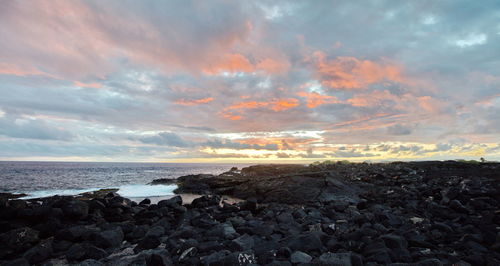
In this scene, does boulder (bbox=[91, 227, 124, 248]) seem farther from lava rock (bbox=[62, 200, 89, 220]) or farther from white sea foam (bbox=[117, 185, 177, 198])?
white sea foam (bbox=[117, 185, 177, 198])

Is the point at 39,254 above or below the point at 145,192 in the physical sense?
above

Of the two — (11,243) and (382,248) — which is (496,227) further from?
(11,243)

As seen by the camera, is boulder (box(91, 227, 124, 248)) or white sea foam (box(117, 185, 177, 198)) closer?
boulder (box(91, 227, 124, 248))

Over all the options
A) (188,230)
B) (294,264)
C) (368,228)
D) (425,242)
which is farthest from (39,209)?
(425,242)

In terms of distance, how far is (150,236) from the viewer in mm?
8289

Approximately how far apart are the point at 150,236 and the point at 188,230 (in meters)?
1.20

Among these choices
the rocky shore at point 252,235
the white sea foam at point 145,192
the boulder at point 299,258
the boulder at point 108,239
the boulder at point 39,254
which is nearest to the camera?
the boulder at point 299,258

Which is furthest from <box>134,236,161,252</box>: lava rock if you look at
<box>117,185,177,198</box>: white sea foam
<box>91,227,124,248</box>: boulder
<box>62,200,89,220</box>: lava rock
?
<box>117,185,177,198</box>: white sea foam

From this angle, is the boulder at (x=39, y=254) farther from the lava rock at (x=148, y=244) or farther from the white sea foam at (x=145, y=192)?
the white sea foam at (x=145, y=192)

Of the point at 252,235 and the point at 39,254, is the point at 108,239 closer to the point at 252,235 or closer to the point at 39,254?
the point at 39,254

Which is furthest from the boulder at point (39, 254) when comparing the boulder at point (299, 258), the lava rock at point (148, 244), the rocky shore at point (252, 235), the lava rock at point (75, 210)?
the boulder at point (299, 258)

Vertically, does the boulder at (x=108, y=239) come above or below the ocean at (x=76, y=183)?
above

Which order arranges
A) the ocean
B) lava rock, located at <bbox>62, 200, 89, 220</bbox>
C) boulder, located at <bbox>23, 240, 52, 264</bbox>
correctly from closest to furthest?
boulder, located at <bbox>23, 240, 52, 264</bbox> < lava rock, located at <bbox>62, 200, 89, 220</bbox> < the ocean

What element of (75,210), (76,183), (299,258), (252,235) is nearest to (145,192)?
(75,210)
